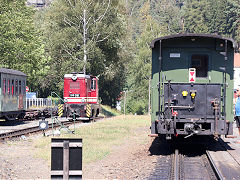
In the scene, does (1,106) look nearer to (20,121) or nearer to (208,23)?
(20,121)

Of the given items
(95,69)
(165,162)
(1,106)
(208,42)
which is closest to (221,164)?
(165,162)

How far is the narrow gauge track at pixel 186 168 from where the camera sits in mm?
11039

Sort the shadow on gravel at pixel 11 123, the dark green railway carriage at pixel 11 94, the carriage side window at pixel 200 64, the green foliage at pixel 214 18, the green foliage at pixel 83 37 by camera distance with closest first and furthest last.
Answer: the carriage side window at pixel 200 64, the dark green railway carriage at pixel 11 94, the shadow on gravel at pixel 11 123, the green foliage at pixel 83 37, the green foliage at pixel 214 18

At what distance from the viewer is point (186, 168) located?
485 inches

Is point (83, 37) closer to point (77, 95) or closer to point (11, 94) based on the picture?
point (77, 95)

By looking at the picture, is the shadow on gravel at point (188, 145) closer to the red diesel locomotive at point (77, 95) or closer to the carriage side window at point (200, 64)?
the carriage side window at point (200, 64)

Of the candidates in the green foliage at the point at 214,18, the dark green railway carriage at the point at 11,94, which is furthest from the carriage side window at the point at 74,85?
the green foliage at the point at 214,18

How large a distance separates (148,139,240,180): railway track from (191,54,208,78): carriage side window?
8.33ft

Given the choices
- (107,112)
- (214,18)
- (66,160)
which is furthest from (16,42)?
(214,18)

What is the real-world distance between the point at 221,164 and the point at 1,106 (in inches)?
621

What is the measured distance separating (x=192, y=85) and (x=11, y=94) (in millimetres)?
15347

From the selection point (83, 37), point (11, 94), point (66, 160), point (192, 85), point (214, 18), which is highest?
point (214, 18)

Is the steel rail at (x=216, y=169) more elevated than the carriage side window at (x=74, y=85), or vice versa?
the carriage side window at (x=74, y=85)

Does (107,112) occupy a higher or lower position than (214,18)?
lower
